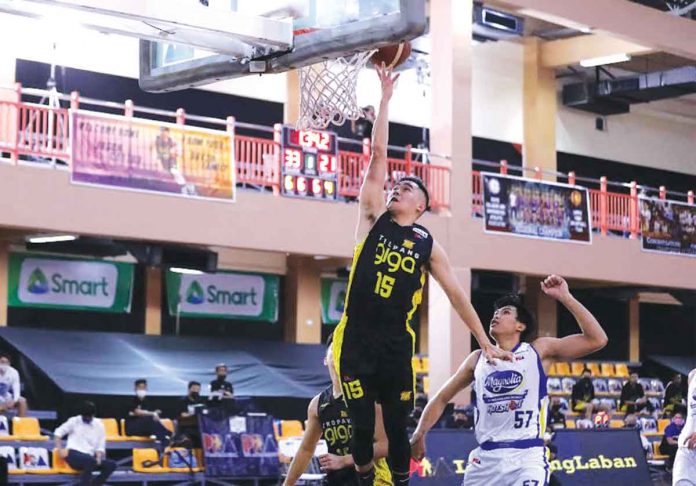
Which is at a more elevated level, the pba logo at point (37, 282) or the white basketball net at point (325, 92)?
→ the white basketball net at point (325, 92)

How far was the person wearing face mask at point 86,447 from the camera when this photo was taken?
54.0 ft

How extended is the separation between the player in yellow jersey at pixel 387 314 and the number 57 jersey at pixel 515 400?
0.97 ft

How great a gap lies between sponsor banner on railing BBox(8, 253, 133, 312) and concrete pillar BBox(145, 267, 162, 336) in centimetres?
36

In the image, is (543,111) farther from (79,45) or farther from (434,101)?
(79,45)

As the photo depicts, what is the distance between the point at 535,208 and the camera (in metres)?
24.2

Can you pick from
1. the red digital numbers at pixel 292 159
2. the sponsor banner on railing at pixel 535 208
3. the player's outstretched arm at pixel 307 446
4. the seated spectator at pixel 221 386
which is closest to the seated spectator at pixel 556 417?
the sponsor banner on railing at pixel 535 208

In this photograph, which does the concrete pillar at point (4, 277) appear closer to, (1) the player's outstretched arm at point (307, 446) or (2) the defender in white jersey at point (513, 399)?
(1) the player's outstretched arm at point (307, 446)

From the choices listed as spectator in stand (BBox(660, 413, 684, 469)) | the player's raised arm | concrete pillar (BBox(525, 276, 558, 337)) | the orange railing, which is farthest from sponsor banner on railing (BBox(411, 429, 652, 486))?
concrete pillar (BBox(525, 276, 558, 337))

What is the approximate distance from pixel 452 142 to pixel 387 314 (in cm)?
1594

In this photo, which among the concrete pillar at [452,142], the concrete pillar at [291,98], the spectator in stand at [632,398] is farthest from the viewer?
the concrete pillar at [291,98]

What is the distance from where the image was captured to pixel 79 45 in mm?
22984

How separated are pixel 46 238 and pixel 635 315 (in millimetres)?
16966

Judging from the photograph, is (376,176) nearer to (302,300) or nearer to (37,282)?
(37,282)

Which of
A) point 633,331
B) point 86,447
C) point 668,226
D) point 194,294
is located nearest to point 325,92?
point 86,447
